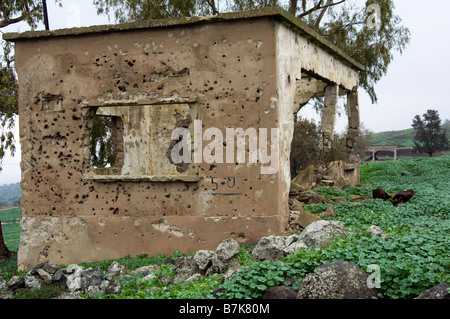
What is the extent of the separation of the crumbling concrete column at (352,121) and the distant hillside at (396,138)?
4696cm

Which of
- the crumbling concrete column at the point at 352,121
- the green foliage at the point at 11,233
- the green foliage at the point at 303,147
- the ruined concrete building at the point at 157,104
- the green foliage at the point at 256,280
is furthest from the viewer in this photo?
the green foliage at the point at 303,147

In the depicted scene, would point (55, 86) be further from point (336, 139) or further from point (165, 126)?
point (336, 139)

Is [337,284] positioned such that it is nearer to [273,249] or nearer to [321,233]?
[273,249]

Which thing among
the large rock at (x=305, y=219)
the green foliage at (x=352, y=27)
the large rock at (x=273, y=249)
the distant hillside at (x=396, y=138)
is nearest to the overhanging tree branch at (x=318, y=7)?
the green foliage at (x=352, y=27)


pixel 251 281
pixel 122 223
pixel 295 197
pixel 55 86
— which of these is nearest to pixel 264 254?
pixel 251 281

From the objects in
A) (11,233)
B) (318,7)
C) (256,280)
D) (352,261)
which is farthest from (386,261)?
(11,233)

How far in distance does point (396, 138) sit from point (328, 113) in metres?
57.5

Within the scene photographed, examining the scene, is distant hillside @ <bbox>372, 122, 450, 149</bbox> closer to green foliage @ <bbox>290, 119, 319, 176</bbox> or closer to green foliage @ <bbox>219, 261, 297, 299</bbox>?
green foliage @ <bbox>290, 119, 319, 176</bbox>

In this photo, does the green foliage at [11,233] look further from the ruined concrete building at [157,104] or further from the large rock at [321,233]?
the large rock at [321,233]

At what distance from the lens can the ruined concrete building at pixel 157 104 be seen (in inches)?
340

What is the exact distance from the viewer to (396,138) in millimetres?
67250

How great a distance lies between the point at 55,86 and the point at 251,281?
241 inches

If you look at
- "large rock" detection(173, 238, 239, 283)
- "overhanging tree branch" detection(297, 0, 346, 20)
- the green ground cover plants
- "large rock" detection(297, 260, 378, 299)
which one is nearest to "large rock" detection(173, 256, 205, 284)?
"large rock" detection(173, 238, 239, 283)

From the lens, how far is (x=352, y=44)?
62.7 feet
